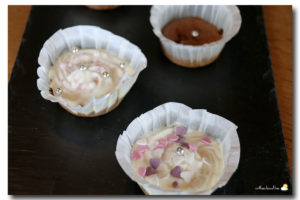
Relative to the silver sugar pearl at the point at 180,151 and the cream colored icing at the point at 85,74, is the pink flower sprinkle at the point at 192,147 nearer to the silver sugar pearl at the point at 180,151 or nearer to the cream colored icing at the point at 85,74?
the silver sugar pearl at the point at 180,151

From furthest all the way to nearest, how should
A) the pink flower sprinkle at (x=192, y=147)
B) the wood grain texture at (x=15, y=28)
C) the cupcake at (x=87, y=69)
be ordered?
1. the wood grain texture at (x=15, y=28)
2. the cupcake at (x=87, y=69)
3. the pink flower sprinkle at (x=192, y=147)

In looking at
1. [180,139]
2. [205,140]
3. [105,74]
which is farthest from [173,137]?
[105,74]

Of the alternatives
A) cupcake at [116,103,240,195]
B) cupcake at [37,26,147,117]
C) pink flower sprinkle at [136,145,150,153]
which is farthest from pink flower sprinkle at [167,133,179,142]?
cupcake at [37,26,147,117]

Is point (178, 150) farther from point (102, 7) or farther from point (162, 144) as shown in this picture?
point (102, 7)

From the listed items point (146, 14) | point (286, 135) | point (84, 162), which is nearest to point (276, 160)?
point (286, 135)

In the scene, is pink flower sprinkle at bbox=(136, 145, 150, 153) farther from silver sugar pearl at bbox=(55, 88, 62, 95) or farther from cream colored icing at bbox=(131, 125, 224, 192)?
silver sugar pearl at bbox=(55, 88, 62, 95)

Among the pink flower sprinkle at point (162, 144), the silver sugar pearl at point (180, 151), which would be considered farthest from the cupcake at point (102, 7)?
the silver sugar pearl at point (180, 151)
